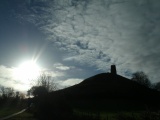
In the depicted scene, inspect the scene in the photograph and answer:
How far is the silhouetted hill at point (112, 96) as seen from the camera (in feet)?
86.2

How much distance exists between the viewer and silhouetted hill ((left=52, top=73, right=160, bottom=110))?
26281mm

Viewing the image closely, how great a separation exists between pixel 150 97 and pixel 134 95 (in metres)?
2.77

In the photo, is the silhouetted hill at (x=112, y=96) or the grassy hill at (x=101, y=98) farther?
the silhouetted hill at (x=112, y=96)

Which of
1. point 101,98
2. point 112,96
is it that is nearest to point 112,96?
point 112,96

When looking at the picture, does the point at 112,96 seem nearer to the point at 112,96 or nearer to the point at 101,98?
the point at 112,96

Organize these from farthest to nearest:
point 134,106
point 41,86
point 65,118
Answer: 1. point 41,86
2. point 134,106
3. point 65,118

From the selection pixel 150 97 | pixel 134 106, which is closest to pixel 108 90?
pixel 134 106

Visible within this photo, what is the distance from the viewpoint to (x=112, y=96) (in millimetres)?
26719

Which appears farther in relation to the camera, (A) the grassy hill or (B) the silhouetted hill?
(B) the silhouetted hill

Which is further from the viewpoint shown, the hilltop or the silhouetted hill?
the silhouetted hill

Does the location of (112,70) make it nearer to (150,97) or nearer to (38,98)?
(150,97)

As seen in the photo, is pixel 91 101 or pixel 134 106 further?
Answer: pixel 91 101

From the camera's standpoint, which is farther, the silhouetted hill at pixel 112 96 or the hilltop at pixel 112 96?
the silhouetted hill at pixel 112 96

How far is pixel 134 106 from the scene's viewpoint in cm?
2575
